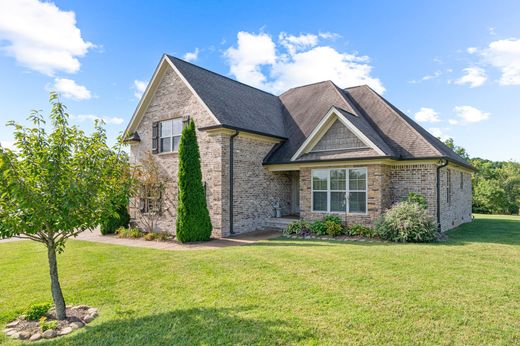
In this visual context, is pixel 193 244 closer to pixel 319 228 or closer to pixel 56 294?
pixel 319 228

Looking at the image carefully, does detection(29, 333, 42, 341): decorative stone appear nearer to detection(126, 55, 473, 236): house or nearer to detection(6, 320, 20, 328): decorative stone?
detection(6, 320, 20, 328): decorative stone

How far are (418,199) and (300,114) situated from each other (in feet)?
27.3

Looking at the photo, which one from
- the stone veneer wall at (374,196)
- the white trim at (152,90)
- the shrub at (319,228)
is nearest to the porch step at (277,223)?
the shrub at (319,228)

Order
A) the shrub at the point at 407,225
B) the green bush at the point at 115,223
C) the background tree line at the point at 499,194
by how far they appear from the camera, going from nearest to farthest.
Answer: the shrub at the point at 407,225, the green bush at the point at 115,223, the background tree line at the point at 499,194

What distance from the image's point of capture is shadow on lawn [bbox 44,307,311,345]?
4.27 metres

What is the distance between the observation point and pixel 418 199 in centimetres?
1270

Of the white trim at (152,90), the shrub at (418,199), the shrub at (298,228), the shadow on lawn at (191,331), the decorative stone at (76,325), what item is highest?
the white trim at (152,90)

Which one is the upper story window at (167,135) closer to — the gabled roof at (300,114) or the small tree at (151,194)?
the small tree at (151,194)

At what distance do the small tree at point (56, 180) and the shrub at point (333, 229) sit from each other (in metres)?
9.17

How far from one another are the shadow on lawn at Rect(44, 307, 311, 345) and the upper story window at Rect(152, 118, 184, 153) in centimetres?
1140

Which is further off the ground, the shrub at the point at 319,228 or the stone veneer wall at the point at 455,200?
the stone veneer wall at the point at 455,200

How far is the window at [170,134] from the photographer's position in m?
15.6

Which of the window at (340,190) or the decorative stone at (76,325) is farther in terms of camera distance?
the window at (340,190)

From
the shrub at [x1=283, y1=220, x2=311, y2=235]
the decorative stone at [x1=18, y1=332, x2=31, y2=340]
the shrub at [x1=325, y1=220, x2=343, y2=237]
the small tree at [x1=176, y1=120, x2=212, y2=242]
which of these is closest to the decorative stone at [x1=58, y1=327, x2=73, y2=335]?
the decorative stone at [x1=18, y1=332, x2=31, y2=340]
